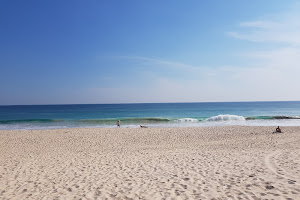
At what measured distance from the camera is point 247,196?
5074 mm

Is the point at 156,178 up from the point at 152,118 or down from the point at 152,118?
up

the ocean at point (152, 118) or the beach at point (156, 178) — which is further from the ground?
the beach at point (156, 178)

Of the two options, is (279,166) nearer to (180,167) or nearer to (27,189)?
(180,167)

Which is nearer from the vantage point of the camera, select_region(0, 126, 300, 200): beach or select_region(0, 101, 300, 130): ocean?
select_region(0, 126, 300, 200): beach

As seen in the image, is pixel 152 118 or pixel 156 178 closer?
pixel 156 178

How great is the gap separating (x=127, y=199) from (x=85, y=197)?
1.16 meters

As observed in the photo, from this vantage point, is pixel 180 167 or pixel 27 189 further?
pixel 180 167

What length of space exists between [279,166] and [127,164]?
5929 millimetres

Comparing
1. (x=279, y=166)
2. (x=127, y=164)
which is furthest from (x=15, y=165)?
(x=279, y=166)

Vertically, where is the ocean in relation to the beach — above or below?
below

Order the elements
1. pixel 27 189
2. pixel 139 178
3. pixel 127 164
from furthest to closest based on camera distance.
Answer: pixel 127 164, pixel 139 178, pixel 27 189

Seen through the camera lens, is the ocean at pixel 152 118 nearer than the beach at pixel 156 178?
No

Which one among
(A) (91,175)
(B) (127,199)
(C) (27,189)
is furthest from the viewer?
(A) (91,175)

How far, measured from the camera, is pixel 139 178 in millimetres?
6883
